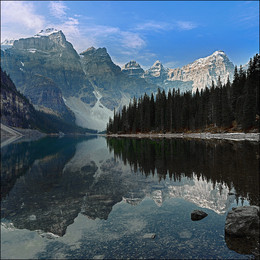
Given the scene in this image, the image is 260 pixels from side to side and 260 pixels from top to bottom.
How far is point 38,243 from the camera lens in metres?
7.78

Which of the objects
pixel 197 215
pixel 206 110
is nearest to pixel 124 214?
pixel 197 215

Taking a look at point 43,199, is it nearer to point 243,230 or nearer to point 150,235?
point 150,235

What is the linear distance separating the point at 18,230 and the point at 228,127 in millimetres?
77903

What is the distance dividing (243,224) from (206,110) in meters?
93.0

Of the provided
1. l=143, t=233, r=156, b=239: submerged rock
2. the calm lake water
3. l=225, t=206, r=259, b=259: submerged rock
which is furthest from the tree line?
l=143, t=233, r=156, b=239: submerged rock

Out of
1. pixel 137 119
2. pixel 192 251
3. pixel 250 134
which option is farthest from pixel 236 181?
pixel 137 119

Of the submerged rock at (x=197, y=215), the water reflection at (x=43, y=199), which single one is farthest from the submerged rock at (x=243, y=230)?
the water reflection at (x=43, y=199)

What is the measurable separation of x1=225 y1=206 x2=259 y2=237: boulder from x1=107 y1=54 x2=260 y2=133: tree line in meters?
57.9

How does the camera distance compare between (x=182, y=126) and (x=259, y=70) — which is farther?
(x=182, y=126)

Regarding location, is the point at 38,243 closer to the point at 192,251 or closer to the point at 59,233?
the point at 59,233

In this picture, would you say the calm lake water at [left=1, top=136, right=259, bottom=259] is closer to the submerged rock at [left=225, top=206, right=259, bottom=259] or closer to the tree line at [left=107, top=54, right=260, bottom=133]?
the submerged rock at [left=225, top=206, right=259, bottom=259]

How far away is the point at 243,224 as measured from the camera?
8.03m

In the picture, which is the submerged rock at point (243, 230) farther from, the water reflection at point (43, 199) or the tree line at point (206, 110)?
the tree line at point (206, 110)

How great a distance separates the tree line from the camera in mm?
62578
